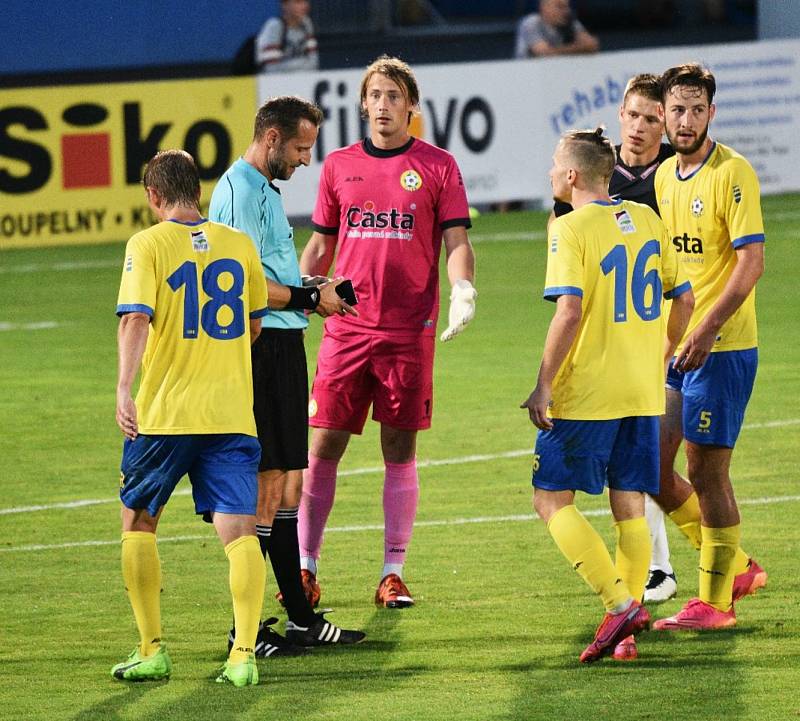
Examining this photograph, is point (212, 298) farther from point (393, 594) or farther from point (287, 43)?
point (287, 43)

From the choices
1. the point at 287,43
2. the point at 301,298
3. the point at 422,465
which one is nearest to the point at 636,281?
the point at 301,298

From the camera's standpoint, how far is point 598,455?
6426 millimetres

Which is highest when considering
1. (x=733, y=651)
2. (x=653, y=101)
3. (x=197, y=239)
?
(x=653, y=101)

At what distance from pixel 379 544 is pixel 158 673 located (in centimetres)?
235

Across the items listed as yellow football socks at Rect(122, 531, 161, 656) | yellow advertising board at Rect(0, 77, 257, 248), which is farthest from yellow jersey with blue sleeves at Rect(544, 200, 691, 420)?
yellow advertising board at Rect(0, 77, 257, 248)

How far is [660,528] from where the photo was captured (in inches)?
302

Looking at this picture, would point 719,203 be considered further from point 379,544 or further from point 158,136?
point 158,136

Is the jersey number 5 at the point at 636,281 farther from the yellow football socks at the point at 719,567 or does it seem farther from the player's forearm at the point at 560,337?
the yellow football socks at the point at 719,567

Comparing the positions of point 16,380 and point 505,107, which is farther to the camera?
point 505,107

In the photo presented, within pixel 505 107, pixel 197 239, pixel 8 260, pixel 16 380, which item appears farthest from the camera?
pixel 505 107

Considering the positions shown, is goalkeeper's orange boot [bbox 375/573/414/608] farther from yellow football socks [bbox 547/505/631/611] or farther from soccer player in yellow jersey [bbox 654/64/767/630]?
yellow football socks [bbox 547/505/631/611]

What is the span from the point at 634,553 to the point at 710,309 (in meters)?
1.01

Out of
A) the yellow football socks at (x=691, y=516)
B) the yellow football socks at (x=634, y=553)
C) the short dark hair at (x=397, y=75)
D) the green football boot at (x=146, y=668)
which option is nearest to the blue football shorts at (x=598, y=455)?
the yellow football socks at (x=634, y=553)

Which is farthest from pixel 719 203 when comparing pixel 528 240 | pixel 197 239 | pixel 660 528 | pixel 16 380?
pixel 528 240
